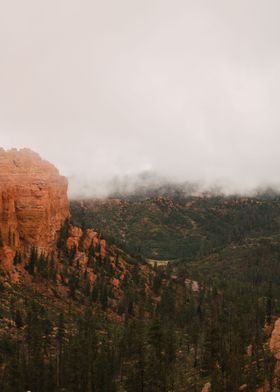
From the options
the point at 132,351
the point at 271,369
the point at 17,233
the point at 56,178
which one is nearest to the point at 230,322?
the point at 132,351

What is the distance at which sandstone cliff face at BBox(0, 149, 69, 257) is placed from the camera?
152250 millimetres

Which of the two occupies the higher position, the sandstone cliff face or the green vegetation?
the sandstone cliff face

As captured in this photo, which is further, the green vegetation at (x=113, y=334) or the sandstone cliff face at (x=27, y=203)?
the sandstone cliff face at (x=27, y=203)

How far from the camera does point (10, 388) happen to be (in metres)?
77.2

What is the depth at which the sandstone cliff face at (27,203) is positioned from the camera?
15225cm

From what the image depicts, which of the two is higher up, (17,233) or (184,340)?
(17,233)

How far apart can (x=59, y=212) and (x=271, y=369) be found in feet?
431

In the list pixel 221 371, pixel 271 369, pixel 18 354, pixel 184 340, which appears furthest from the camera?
pixel 184 340

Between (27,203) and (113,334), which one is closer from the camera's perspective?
(113,334)

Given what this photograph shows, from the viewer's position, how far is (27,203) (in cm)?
15925

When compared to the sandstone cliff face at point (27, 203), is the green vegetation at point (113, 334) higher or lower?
lower

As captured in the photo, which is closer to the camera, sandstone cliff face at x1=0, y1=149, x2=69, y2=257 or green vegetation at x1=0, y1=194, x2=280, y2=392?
green vegetation at x1=0, y1=194, x2=280, y2=392

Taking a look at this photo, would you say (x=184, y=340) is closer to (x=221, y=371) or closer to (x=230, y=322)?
(x=230, y=322)

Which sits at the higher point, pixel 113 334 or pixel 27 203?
pixel 27 203
